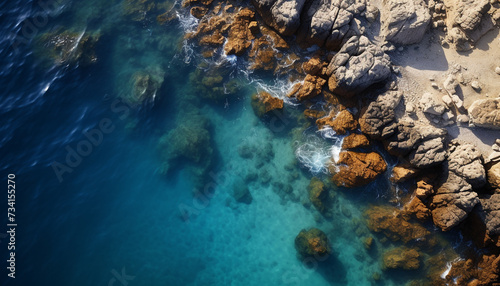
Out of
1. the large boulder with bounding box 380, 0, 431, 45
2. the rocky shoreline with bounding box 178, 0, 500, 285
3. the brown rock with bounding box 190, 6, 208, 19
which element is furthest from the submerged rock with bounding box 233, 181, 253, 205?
the large boulder with bounding box 380, 0, 431, 45

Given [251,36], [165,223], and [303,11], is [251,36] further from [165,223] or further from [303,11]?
[165,223]

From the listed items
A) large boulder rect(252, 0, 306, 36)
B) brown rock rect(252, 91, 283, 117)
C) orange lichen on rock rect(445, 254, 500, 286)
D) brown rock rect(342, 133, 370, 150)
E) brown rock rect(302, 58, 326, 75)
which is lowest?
orange lichen on rock rect(445, 254, 500, 286)

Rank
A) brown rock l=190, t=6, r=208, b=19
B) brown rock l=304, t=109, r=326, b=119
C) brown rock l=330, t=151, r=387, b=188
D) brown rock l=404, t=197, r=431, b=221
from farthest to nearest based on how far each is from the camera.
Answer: brown rock l=190, t=6, r=208, b=19 → brown rock l=304, t=109, r=326, b=119 → brown rock l=330, t=151, r=387, b=188 → brown rock l=404, t=197, r=431, b=221

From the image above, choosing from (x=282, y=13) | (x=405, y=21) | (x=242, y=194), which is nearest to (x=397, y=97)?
(x=405, y=21)

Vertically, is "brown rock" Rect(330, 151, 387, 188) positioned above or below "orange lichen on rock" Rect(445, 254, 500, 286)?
above

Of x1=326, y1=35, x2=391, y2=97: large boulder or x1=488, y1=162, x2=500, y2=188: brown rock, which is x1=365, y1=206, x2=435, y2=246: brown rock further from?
x1=326, y1=35, x2=391, y2=97: large boulder

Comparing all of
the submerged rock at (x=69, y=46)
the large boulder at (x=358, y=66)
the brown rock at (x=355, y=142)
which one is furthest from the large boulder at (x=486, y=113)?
the submerged rock at (x=69, y=46)
